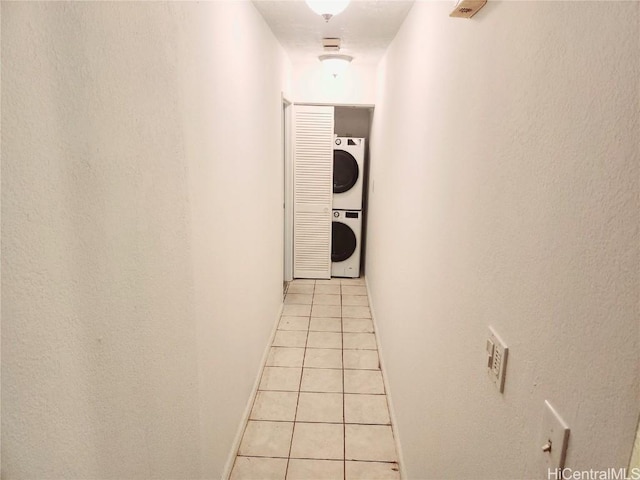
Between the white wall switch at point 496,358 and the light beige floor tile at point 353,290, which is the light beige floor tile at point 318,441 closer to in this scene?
the white wall switch at point 496,358

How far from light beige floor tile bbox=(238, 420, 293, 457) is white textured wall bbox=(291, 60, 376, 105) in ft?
10.2

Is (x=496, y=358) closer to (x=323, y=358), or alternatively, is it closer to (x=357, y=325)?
(x=323, y=358)

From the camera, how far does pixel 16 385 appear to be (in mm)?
599

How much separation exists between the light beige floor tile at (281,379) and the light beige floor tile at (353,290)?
5.08ft

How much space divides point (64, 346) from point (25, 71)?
0.48 metres

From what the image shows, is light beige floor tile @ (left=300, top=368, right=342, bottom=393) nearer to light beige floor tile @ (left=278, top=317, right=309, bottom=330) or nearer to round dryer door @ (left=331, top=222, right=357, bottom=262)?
light beige floor tile @ (left=278, top=317, right=309, bottom=330)

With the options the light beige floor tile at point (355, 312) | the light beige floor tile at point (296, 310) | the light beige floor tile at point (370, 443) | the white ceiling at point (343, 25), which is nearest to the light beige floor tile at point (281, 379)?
the light beige floor tile at point (370, 443)

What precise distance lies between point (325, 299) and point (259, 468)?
217cm

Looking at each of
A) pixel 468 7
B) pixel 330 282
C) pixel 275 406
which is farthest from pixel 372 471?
pixel 330 282

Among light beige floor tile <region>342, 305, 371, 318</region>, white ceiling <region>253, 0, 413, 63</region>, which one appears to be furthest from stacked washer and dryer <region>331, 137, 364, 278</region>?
white ceiling <region>253, 0, 413, 63</region>

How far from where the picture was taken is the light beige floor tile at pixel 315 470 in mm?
1872

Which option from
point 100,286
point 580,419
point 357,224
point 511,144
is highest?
point 511,144

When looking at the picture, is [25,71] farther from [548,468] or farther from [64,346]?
[548,468]

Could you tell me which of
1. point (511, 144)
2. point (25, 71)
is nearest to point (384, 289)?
point (511, 144)
